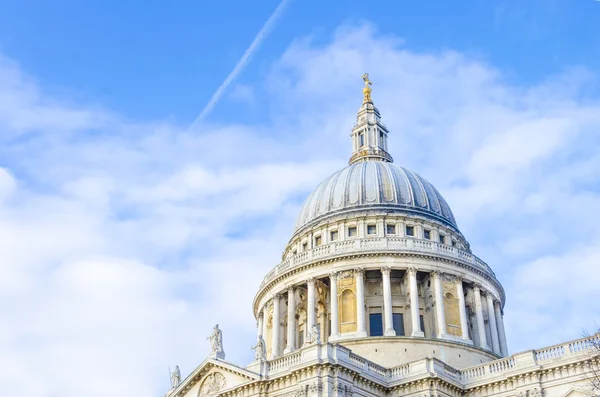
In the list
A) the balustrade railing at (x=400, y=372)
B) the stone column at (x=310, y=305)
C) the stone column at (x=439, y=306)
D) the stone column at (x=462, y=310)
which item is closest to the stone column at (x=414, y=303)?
the stone column at (x=439, y=306)

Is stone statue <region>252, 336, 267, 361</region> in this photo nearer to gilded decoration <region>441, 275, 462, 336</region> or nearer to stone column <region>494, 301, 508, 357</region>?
gilded decoration <region>441, 275, 462, 336</region>

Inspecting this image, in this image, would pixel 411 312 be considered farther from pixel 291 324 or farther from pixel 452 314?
pixel 291 324

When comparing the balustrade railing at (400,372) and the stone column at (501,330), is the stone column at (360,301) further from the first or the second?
the stone column at (501,330)

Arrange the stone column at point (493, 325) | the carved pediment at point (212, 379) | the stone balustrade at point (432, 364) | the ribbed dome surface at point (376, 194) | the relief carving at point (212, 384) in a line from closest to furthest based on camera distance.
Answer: the stone balustrade at point (432, 364)
the carved pediment at point (212, 379)
the relief carving at point (212, 384)
the stone column at point (493, 325)
the ribbed dome surface at point (376, 194)

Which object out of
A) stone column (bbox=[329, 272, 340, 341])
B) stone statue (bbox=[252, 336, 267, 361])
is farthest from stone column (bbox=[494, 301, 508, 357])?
stone statue (bbox=[252, 336, 267, 361])

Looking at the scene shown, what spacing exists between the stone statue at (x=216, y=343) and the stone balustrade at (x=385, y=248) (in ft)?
37.4

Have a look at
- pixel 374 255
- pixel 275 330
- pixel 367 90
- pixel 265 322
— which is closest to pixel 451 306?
pixel 374 255

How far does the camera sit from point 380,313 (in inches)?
2180

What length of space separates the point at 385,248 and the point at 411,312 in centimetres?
495

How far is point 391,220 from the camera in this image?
6038 centimetres

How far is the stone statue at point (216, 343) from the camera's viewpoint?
46.6 m

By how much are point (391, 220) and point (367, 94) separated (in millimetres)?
17860

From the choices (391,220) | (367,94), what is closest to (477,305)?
(391,220)

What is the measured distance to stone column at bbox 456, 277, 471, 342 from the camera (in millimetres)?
54003
